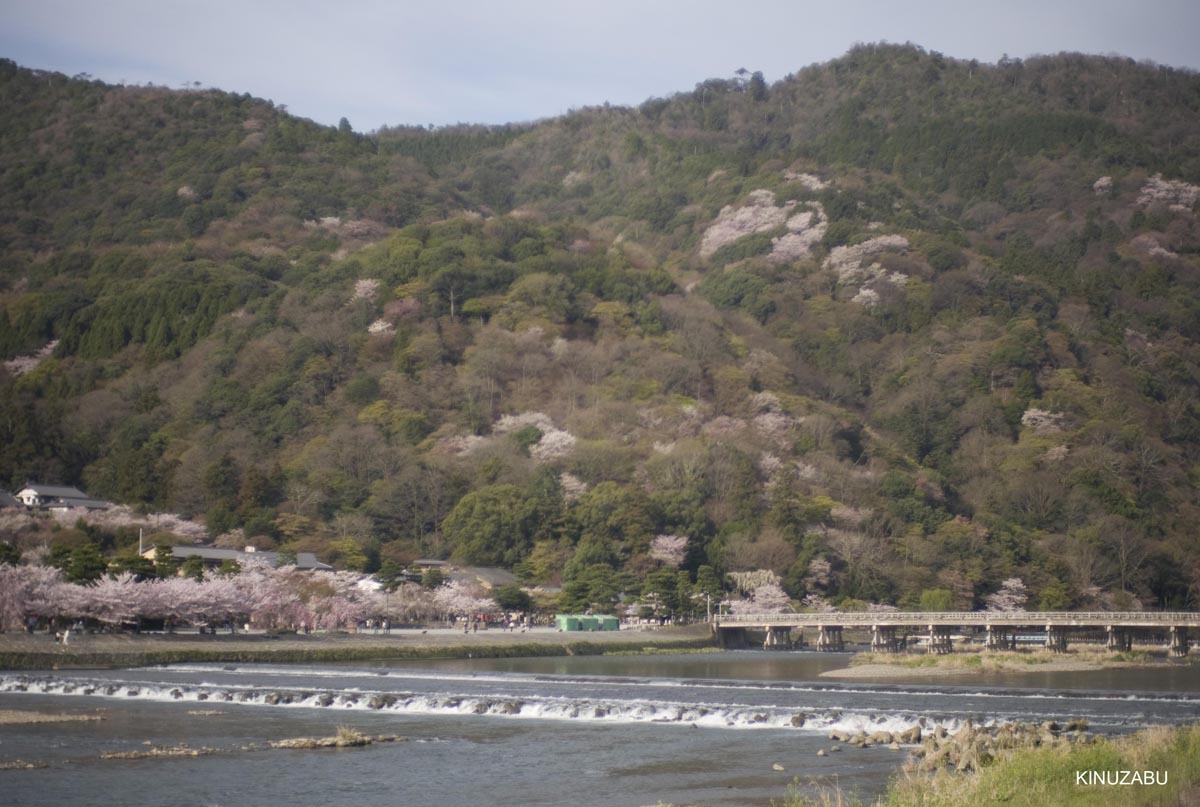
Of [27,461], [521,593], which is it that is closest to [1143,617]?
[521,593]

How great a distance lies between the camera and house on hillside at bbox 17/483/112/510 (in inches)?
3255

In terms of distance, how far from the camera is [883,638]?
219ft

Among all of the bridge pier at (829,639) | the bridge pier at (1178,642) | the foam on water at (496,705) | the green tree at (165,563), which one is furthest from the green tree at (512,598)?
the foam on water at (496,705)

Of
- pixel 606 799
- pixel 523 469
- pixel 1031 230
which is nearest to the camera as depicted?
pixel 606 799

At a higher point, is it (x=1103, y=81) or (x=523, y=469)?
(x=1103, y=81)

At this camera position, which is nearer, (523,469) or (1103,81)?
(523,469)

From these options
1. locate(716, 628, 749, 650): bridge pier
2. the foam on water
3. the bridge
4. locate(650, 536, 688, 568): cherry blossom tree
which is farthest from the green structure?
the foam on water

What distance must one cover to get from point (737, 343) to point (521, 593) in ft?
146

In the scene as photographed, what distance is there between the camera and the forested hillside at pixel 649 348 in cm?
8062

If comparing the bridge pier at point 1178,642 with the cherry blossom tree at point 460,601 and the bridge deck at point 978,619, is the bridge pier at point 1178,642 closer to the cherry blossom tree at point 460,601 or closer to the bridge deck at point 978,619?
the bridge deck at point 978,619

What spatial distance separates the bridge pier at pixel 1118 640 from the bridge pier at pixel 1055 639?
1.94 meters

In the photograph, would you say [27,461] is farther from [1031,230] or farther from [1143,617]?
[1031,230]

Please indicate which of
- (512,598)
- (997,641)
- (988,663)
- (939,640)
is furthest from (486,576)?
(988,663)

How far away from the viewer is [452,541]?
80.3m
